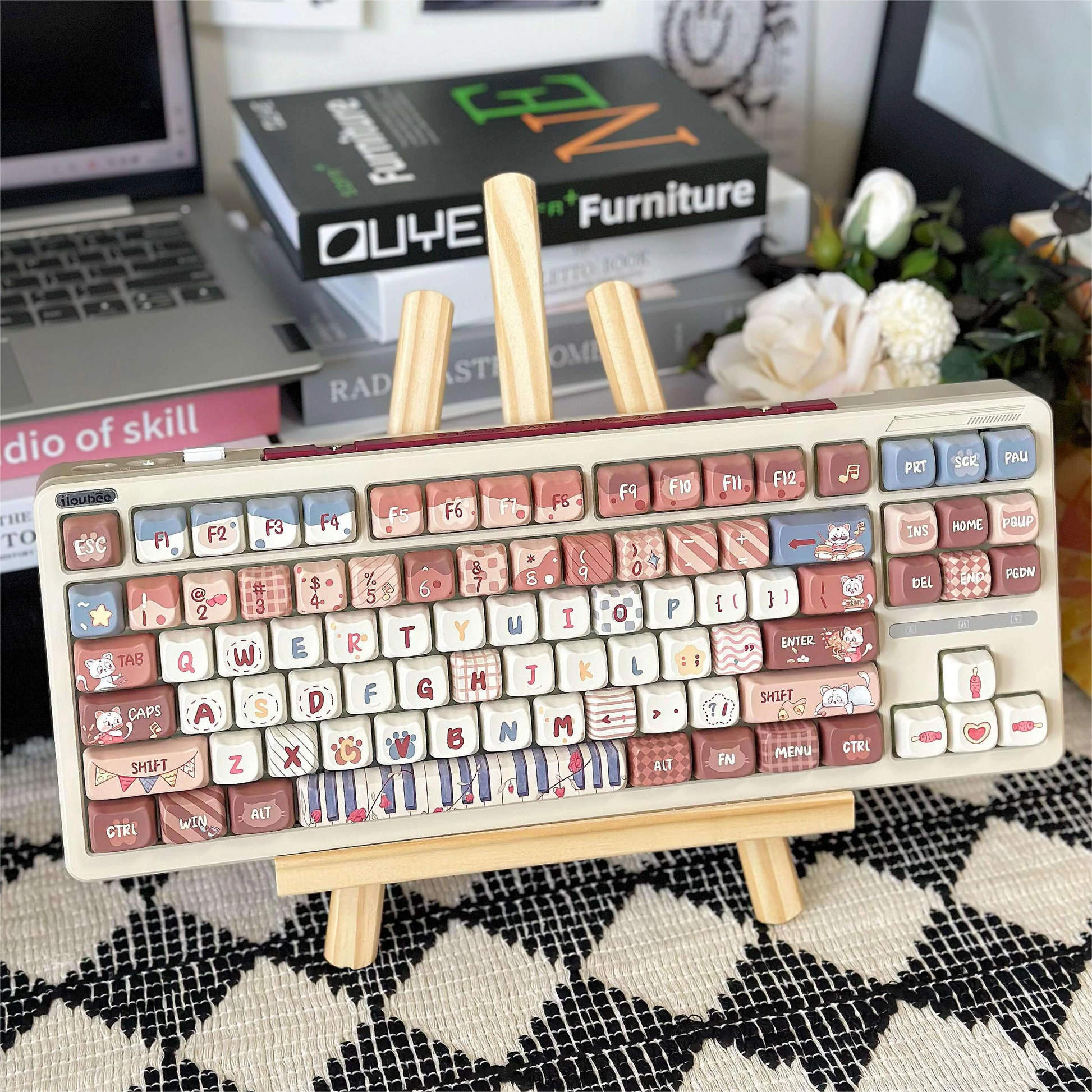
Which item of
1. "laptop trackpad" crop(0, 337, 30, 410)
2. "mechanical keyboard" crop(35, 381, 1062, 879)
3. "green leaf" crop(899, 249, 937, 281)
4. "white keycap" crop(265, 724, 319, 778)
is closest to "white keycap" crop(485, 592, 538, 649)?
"mechanical keyboard" crop(35, 381, 1062, 879)

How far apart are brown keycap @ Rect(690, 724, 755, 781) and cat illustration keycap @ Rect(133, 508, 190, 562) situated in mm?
Result: 276

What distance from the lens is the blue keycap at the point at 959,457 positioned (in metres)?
0.62

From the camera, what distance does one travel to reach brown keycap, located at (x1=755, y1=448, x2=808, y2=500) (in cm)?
61

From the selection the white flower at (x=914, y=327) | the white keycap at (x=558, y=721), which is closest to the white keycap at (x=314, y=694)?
the white keycap at (x=558, y=721)

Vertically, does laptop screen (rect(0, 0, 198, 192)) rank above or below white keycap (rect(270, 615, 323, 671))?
above

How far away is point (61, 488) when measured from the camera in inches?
22.2

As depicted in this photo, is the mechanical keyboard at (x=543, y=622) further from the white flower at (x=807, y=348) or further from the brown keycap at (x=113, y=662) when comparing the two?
the white flower at (x=807, y=348)

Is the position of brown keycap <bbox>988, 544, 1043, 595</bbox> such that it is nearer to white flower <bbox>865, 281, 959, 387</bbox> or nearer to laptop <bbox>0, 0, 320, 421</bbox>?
white flower <bbox>865, 281, 959, 387</bbox>

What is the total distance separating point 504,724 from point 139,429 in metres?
0.31

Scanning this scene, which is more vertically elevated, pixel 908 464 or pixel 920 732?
pixel 908 464

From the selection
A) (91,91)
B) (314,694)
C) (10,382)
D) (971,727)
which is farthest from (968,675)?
(91,91)

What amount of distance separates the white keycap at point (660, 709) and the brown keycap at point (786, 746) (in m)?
0.05

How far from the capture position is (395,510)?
0.58 meters

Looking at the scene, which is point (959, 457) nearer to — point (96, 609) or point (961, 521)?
point (961, 521)
